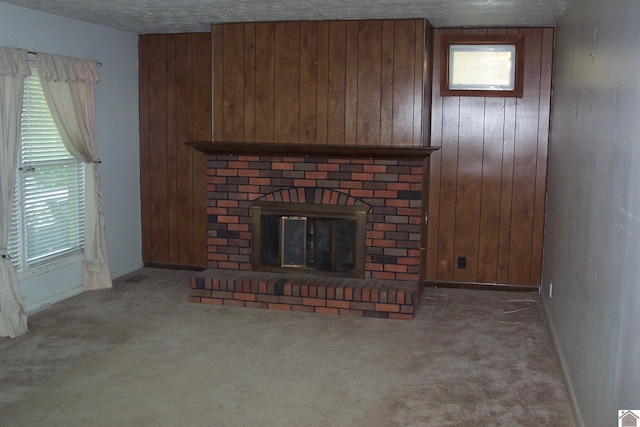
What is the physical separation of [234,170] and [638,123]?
409cm

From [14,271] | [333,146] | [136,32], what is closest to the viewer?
[14,271]

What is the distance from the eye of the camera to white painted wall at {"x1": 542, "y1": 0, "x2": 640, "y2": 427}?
2.37 meters

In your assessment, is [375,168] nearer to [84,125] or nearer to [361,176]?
[361,176]

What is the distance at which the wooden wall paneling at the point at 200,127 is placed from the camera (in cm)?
652

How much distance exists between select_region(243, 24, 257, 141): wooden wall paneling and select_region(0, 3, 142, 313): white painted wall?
4.62 ft

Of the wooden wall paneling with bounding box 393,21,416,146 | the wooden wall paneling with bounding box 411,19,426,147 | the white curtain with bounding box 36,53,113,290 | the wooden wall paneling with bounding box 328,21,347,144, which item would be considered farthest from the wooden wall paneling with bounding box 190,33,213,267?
the wooden wall paneling with bounding box 411,19,426,147

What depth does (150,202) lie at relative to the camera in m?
6.87

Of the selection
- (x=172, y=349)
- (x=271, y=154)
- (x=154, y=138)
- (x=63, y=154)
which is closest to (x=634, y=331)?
(x=172, y=349)

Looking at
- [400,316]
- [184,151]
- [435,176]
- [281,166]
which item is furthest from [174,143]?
[400,316]

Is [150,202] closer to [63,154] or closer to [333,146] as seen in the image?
[63,154]

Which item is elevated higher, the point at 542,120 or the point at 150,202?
the point at 542,120

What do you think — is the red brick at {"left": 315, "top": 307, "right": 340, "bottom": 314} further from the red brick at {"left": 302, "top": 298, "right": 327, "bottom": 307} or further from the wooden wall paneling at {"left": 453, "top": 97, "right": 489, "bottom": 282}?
the wooden wall paneling at {"left": 453, "top": 97, "right": 489, "bottom": 282}

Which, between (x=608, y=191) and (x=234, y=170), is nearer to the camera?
(x=608, y=191)

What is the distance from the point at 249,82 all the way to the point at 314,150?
831 millimetres
